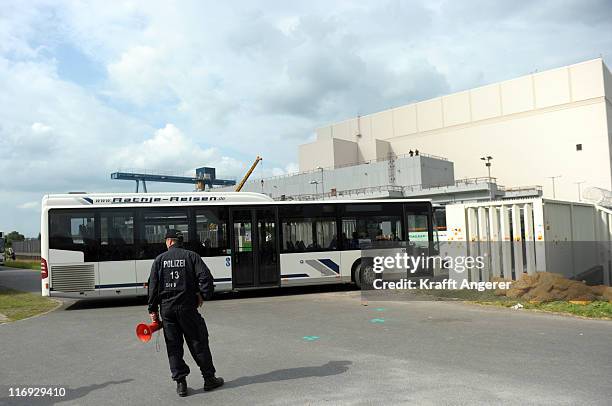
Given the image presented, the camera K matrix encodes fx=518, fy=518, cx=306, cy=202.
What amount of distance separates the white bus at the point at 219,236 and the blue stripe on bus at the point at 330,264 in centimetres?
3

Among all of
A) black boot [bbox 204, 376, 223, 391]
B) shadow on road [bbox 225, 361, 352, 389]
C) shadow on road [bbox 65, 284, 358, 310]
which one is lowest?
shadow on road [bbox 65, 284, 358, 310]

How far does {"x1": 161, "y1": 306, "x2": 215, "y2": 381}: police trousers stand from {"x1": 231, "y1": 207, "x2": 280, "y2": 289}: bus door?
8.92 meters

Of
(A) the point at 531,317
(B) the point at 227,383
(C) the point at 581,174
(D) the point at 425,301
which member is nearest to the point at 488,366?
(B) the point at 227,383

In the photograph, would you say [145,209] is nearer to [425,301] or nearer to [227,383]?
[425,301]

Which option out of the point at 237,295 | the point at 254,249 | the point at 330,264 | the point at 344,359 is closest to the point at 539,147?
the point at 330,264

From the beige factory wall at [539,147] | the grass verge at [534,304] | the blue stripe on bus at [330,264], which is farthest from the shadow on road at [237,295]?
the beige factory wall at [539,147]

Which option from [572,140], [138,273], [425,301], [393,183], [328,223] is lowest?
[425,301]

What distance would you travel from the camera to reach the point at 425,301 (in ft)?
42.4

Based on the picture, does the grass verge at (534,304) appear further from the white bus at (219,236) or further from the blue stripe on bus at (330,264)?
the blue stripe on bus at (330,264)

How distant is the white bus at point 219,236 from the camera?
13.9 m

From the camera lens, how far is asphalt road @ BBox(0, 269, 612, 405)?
5.60m

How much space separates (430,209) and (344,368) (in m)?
10.6

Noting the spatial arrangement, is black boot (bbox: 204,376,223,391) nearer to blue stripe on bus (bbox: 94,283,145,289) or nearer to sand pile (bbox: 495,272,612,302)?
sand pile (bbox: 495,272,612,302)

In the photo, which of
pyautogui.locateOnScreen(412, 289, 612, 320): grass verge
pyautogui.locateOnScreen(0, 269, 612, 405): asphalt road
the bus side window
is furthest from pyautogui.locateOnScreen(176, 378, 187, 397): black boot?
the bus side window
